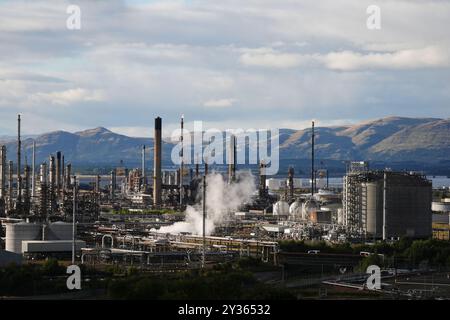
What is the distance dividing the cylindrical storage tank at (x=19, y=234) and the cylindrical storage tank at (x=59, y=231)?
659 millimetres

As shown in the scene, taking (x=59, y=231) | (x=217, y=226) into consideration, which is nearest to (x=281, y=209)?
(x=217, y=226)

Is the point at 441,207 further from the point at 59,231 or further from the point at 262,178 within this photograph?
the point at 59,231

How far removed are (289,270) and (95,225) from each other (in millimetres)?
27982

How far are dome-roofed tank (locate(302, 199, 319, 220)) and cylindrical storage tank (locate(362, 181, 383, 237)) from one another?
38.7ft

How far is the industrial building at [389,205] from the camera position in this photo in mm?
63469

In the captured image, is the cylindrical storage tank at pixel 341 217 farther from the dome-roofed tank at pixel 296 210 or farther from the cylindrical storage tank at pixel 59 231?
the cylindrical storage tank at pixel 59 231

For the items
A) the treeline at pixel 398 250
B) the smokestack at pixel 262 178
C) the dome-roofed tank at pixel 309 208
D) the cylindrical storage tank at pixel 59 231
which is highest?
the smokestack at pixel 262 178

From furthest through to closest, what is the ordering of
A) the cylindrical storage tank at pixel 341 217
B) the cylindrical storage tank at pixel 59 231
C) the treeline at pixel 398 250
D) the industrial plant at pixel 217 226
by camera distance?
1. the cylindrical storage tank at pixel 341 217
2. the cylindrical storage tank at pixel 59 231
3. the industrial plant at pixel 217 226
4. the treeline at pixel 398 250

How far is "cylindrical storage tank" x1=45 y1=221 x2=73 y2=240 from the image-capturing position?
193 ft

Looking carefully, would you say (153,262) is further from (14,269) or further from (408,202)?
(408,202)

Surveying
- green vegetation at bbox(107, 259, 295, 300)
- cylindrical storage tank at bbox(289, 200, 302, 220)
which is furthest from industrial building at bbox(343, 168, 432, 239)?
green vegetation at bbox(107, 259, 295, 300)

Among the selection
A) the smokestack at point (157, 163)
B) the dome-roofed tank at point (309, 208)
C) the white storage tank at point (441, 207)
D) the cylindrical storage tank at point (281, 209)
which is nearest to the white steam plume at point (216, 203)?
the cylindrical storage tank at point (281, 209)

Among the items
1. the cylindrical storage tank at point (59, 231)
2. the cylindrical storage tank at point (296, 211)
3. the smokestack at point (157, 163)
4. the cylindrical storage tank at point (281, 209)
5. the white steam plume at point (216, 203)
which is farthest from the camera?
the smokestack at point (157, 163)

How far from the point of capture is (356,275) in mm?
43219
